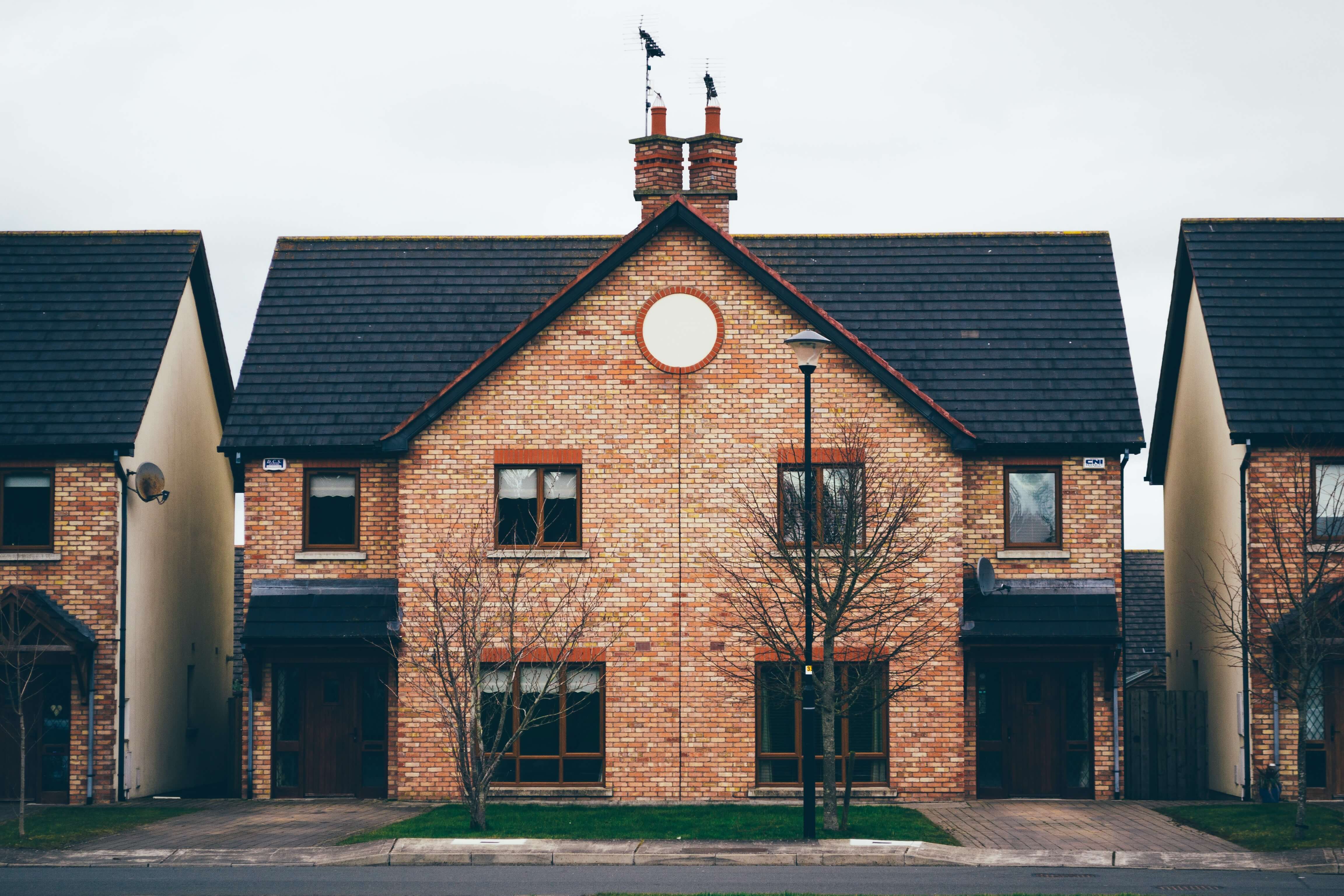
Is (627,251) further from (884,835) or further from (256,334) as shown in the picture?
(884,835)

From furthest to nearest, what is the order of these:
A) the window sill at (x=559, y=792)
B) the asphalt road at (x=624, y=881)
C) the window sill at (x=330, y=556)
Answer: the window sill at (x=330, y=556)
the window sill at (x=559, y=792)
the asphalt road at (x=624, y=881)

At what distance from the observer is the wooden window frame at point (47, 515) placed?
2264 cm

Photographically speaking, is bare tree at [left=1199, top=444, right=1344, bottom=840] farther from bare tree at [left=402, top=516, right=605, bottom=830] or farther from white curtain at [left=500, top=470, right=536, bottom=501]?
white curtain at [left=500, top=470, right=536, bottom=501]

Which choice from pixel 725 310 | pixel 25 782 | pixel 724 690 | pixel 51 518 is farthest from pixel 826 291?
pixel 25 782

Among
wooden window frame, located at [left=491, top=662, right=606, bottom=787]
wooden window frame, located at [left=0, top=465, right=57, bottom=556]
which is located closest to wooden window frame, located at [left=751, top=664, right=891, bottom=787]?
wooden window frame, located at [left=491, top=662, right=606, bottom=787]

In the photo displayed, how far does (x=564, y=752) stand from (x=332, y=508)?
5.47 metres

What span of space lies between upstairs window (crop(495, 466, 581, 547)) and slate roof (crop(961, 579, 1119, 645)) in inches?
249

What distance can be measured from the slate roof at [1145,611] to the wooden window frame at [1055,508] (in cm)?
694

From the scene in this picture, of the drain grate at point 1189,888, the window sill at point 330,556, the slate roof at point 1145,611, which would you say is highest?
the window sill at point 330,556

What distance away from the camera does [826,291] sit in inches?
976

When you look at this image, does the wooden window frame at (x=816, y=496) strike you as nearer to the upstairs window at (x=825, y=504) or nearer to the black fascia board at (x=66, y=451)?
the upstairs window at (x=825, y=504)

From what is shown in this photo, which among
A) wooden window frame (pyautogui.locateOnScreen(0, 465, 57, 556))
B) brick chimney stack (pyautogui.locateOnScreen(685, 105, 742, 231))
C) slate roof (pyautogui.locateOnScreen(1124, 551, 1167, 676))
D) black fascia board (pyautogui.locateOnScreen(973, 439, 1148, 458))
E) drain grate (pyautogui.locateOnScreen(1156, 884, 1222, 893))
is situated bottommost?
drain grate (pyautogui.locateOnScreen(1156, 884, 1222, 893))

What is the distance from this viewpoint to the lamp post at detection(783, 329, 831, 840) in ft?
58.0

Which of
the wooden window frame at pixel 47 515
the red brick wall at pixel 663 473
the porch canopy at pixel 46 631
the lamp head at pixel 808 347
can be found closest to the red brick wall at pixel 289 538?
the red brick wall at pixel 663 473
